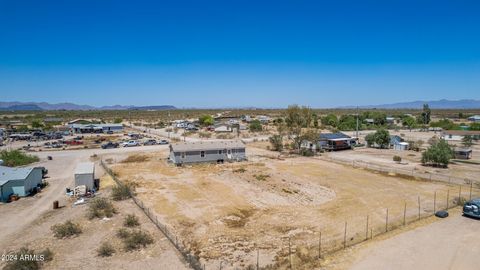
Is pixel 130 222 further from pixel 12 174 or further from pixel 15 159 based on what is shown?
pixel 15 159

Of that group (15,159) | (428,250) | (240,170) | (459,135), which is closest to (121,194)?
(240,170)

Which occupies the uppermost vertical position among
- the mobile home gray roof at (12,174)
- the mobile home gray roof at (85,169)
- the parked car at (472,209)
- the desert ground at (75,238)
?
the mobile home gray roof at (85,169)

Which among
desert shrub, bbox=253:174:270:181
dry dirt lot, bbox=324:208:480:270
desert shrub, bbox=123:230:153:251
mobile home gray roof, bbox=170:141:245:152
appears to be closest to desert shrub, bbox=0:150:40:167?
mobile home gray roof, bbox=170:141:245:152

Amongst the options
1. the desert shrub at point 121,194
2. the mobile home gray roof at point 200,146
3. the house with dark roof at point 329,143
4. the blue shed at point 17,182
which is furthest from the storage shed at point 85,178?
the house with dark roof at point 329,143

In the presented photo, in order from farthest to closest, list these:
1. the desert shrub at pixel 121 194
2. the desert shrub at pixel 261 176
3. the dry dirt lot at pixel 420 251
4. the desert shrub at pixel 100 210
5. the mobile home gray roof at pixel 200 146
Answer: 1. the mobile home gray roof at pixel 200 146
2. the desert shrub at pixel 261 176
3. the desert shrub at pixel 121 194
4. the desert shrub at pixel 100 210
5. the dry dirt lot at pixel 420 251

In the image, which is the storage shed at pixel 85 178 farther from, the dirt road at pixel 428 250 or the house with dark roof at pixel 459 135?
the house with dark roof at pixel 459 135

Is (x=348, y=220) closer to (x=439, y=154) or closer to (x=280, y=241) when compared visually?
(x=280, y=241)

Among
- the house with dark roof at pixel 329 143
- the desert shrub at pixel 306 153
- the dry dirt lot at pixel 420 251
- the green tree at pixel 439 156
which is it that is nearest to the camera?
the dry dirt lot at pixel 420 251
